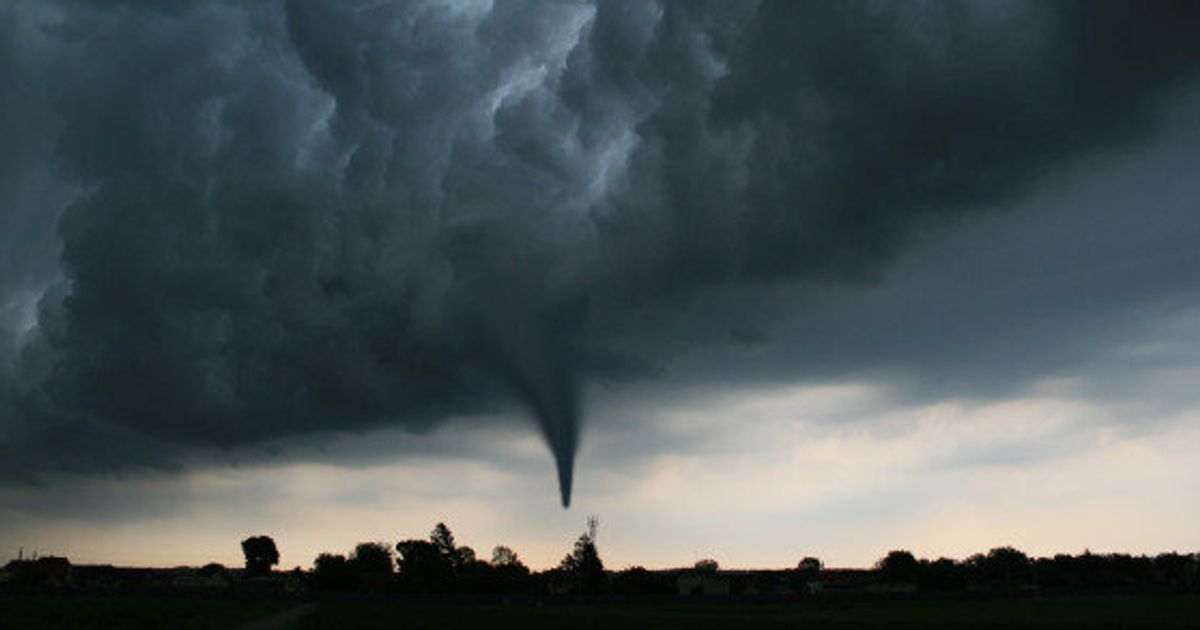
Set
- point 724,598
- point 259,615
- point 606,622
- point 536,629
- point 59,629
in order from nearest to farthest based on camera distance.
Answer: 1. point 59,629
2. point 536,629
3. point 606,622
4. point 259,615
5. point 724,598

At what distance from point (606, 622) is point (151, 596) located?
7946 cm

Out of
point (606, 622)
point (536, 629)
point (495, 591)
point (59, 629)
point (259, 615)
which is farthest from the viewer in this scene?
point (495, 591)

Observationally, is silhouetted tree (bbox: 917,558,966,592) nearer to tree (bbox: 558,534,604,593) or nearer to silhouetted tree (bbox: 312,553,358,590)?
tree (bbox: 558,534,604,593)

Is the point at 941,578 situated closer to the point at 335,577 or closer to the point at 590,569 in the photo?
the point at 590,569

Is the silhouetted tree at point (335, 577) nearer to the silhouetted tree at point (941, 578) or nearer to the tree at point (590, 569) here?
the tree at point (590, 569)

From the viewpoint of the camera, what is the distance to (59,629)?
53719 mm

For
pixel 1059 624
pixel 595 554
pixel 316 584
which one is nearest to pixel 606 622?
pixel 1059 624

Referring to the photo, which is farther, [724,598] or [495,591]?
[495,591]

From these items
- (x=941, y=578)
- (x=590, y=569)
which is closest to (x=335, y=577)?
(x=590, y=569)

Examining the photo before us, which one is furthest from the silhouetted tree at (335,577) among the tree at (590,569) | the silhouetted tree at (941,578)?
the silhouetted tree at (941,578)

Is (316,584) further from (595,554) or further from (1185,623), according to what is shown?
(1185,623)

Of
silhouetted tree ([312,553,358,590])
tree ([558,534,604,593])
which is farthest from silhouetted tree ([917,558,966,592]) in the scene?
silhouetted tree ([312,553,358,590])

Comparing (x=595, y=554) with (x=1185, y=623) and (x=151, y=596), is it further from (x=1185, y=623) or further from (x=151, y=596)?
(x=1185, y=623)

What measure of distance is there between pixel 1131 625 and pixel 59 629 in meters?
55.2
